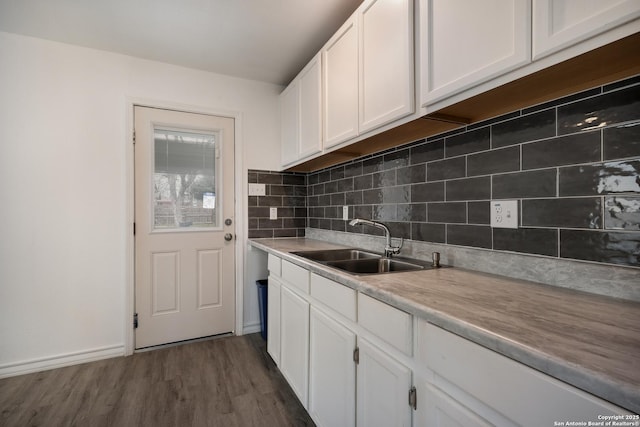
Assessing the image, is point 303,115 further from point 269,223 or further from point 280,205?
point 269,223

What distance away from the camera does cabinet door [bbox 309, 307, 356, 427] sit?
117cm

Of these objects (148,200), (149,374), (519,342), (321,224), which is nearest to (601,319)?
(519,342)

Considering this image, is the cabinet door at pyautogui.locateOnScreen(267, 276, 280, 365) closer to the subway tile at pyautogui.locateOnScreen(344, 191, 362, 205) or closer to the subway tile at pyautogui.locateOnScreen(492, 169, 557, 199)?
the subway tile at pyautogui.locateOnScreen(344, 191, 362, 205)

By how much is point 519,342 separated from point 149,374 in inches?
93.5

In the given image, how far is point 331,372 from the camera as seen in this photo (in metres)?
1.30

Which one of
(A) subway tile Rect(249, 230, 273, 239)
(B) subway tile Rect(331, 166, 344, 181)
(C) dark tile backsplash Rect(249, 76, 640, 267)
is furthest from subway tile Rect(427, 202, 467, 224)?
(A) subway tile Rect(249, 230, 273, 239)

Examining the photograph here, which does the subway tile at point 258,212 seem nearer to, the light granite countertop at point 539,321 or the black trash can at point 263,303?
the black trash can at point 263,303

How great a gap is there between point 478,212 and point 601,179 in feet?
1.39

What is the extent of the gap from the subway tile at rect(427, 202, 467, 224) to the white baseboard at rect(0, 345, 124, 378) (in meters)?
2.57

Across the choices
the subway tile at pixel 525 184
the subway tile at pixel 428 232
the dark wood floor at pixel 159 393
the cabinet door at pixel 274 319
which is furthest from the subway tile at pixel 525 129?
the dark wood floor at pixel 159 393

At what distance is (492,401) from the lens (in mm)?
629

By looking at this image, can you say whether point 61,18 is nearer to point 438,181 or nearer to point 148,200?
point 148,200

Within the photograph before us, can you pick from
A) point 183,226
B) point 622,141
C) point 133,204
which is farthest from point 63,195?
point 622,141

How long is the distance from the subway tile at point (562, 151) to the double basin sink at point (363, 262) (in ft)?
2.02
